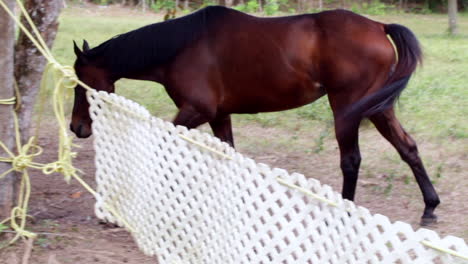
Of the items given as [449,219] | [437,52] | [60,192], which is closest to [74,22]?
[437,52]

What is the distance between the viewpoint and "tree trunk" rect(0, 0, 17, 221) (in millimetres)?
3764

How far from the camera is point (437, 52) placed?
1326cm

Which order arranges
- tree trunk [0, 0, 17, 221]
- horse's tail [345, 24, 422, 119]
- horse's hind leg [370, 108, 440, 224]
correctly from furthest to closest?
1. horse's hind leg [370, 108, 440, 224]
2. horse's tail [345, 24, 422, 119]
3. tree trunk [0, 0, 17, 221]

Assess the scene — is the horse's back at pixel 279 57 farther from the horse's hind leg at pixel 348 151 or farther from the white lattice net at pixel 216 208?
the white lattice net at pixel 216 208

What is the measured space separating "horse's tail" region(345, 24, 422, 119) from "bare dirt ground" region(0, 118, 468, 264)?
977mm

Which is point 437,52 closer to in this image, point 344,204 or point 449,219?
point 449,219

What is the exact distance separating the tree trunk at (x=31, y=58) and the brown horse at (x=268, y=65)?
59 centimetres

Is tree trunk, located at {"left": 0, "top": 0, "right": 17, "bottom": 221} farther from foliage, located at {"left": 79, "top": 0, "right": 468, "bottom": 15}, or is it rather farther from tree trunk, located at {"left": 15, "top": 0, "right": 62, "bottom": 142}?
foliage, located at {"left": 79, "top": 0, "right": 468, "bottom": 15}

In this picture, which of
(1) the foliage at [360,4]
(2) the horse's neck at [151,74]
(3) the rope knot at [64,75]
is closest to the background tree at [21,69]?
(3) the rope knot at [64,75]

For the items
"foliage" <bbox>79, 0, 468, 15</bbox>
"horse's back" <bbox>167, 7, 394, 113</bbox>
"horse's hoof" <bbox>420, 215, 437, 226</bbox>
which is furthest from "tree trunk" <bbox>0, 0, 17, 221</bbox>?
"foliage" <bbox>79, 0, 468, 15</bbox>

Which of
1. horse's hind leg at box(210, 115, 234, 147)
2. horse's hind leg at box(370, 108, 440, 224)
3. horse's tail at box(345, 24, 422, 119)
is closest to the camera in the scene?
horse's tail at box(345, 24, 422, 119)

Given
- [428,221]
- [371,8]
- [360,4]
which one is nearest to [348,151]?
[428,221]

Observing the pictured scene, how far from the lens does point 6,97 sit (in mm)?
3809

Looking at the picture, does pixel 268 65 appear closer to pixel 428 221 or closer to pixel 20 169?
pixel 428 221
